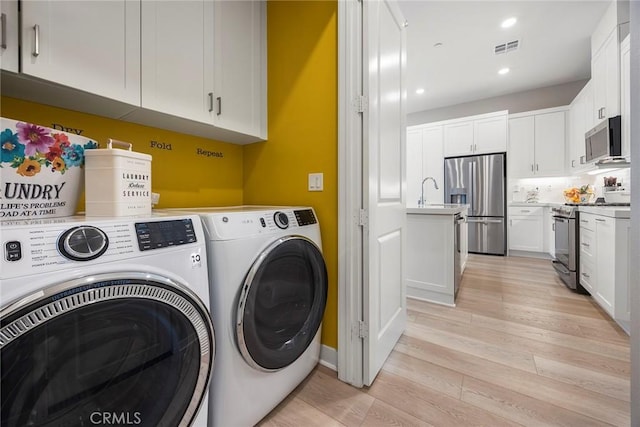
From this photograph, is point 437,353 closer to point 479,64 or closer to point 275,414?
point 275,414

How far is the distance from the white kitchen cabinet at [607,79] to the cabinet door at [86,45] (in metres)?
4.16

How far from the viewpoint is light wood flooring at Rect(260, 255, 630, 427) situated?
121 centimetres

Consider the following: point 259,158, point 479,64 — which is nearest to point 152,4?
point 259,158

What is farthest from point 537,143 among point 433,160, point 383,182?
point 383,182

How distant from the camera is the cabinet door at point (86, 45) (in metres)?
0.92

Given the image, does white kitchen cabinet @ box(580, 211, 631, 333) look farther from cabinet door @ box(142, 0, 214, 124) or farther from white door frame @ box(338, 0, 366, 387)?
cabinet door @ box(142, 0, 214, 124)

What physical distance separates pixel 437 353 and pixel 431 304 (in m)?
0.83

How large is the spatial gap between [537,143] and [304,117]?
4929 mm

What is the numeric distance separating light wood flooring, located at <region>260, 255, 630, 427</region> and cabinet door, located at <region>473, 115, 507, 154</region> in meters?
3.08

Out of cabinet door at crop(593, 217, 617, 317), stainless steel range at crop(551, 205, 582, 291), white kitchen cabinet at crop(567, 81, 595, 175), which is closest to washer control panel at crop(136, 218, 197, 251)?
cabinet door at crop(593, 217, 617, 317)

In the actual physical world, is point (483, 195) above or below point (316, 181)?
above

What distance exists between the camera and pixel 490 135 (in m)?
4.66

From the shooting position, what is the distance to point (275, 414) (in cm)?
122

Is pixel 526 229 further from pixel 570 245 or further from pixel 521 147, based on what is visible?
pixel 570 245
